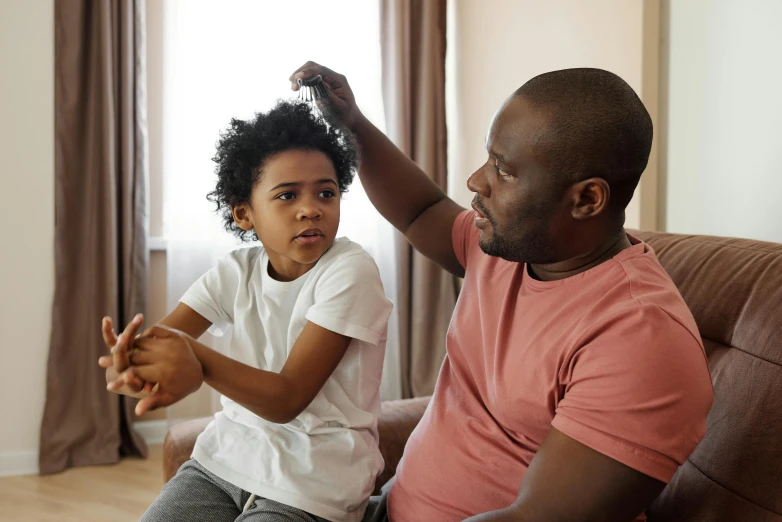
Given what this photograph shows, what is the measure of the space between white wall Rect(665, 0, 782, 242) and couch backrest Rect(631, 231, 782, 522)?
804 mm

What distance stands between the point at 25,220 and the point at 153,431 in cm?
111

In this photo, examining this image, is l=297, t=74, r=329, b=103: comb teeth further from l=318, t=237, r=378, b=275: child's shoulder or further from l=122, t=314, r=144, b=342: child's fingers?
l=122, t=314, r=144, b=342: child's fingers

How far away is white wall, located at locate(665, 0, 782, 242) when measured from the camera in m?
1.98

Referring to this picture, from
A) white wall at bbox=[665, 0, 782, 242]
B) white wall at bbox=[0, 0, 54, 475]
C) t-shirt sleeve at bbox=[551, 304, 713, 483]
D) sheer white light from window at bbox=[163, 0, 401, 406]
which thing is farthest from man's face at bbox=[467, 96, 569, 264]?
white wall at bbox=[0, 0, 54, 475]

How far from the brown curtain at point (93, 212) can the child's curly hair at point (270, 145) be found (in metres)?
1.73

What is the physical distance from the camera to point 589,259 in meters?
1.11

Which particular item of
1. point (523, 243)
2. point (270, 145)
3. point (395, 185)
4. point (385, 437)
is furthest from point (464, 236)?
point (385, 437)

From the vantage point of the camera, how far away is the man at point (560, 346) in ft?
2.92

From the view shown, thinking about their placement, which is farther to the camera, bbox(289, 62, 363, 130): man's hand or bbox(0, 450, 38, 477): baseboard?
bbox(0, 450, 38, 477): baseboard

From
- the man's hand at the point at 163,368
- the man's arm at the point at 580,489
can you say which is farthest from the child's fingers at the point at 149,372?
the man's arm at the point at 580,489

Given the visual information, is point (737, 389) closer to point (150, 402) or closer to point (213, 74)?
point (150, 402)

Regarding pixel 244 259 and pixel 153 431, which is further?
pixel 153 431

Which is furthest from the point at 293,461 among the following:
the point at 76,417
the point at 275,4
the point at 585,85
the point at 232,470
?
the point at 275,4

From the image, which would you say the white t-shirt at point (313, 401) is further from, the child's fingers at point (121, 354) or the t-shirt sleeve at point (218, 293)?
the child's fingers at point (121, 354)
